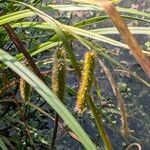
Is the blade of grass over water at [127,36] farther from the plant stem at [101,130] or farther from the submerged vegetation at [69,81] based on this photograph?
the plant stem at [101,130]

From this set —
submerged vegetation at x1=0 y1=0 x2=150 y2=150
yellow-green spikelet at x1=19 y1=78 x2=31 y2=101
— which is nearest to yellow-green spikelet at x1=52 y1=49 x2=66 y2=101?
submerged vegetation at x1=0 y1=0 x2=150 y2=150

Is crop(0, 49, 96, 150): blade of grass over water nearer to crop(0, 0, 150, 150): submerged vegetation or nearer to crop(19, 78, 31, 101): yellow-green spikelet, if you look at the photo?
crop(0, 0, 150, 150): submerged vegetation

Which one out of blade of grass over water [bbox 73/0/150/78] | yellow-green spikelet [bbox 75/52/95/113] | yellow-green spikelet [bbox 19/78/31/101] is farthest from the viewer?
yellow-green spikelet [bbox 19/78/31/101]

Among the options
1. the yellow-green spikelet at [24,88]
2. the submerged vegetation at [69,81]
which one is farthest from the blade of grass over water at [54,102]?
the yellow-green spikelet at [24,88]

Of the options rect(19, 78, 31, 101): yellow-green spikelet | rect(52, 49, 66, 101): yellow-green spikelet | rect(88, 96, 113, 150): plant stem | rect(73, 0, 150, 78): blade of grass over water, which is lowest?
rect(88, 96, 113, 150): plant stem

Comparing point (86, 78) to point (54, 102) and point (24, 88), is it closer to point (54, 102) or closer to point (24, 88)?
point (54, 102)

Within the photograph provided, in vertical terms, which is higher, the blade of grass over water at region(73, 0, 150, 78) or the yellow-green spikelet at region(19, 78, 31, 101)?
the blade of grass over water at region(73, 0, 150, 78)

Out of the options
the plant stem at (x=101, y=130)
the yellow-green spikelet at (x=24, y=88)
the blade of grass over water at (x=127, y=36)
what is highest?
the blade of grass over water at (x=127, y=36)

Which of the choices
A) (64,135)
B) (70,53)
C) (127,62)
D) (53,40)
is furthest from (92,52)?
(127,62)
